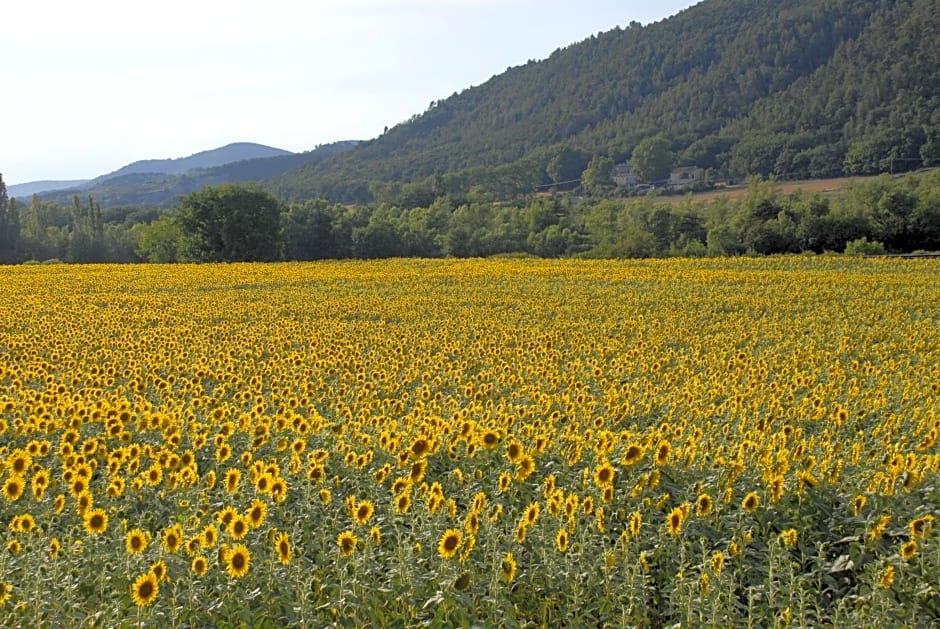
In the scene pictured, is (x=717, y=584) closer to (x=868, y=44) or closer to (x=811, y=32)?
(x=868, y=44)

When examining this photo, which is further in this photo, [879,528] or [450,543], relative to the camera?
[879,528]

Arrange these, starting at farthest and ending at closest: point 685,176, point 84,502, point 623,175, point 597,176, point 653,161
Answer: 1. point 623,175
2. point 597,176
3. point 653,161
4. point 685,176
5. point 84,502

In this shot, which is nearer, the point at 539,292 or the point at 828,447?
the point at 828,447

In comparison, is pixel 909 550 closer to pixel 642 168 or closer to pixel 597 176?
pixel 642 168

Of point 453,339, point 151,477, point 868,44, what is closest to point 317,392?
point 151,477

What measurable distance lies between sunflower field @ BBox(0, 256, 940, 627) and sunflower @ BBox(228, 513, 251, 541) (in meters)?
0.01

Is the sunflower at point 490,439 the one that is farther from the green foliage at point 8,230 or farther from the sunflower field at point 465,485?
the green foliage at point 8,230

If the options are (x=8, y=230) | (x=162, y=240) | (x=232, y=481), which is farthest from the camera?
(x=8, y=230)

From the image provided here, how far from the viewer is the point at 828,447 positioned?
610 centimetres

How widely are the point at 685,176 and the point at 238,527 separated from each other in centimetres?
13852

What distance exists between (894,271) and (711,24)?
567 feet

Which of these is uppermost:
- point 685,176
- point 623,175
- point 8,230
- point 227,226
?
point 623,175

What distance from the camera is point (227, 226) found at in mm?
58594

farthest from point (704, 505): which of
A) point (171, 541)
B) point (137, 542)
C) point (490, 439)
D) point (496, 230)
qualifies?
point (496, 230)
